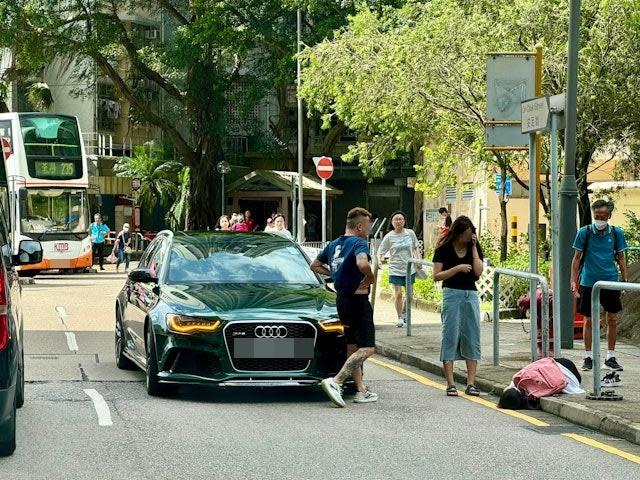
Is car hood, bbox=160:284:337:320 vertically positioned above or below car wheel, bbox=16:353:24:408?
above

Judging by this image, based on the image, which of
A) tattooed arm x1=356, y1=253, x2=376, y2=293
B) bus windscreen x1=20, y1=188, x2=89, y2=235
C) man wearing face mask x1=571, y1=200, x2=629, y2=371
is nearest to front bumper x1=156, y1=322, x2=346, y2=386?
tattooed arm x1=356, y1=253, x2=376, y2=293

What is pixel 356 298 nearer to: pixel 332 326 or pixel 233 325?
pixel 332 326

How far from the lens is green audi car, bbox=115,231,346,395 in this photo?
12070 mm

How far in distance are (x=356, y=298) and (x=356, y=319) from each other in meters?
0.18

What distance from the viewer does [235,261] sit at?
13609mm

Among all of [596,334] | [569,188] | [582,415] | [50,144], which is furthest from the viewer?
[50,144]

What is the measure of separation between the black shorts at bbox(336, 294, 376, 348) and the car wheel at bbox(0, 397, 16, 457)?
147 inches

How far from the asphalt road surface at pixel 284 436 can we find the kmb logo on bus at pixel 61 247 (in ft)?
86.8

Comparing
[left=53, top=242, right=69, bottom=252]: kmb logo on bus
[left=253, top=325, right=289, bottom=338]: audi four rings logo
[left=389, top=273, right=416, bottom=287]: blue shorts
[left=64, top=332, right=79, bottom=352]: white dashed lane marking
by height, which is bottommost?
[left=64, top=332, right=79, bottom=352]: white dashed lane marking

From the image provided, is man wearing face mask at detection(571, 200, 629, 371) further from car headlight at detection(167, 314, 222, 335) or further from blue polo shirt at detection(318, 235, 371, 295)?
car headlight at detection(167, 314, 222, 335)

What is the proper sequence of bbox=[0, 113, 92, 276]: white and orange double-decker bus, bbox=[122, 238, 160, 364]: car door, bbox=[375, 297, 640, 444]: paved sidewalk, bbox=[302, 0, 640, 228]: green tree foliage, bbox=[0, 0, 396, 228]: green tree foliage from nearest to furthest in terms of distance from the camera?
bbox=[375, 297, 640, 444]: paved sidewalk, bbox=[122, 238, 160, 364]: car door, bbox=[302, 0, 640, 228]: green tree foliage, bbox=[0, 113, 92, 276]: white and orange double-decker bus, bbox=[0, 0, 396, 228]: green tree foliage

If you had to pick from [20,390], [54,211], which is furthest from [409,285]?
[54,211]

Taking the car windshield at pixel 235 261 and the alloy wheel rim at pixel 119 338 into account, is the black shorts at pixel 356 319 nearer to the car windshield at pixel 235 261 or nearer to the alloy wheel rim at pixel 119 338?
Answer: the car windshield at pixel 235 261

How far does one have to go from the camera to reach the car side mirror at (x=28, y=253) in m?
11.4
